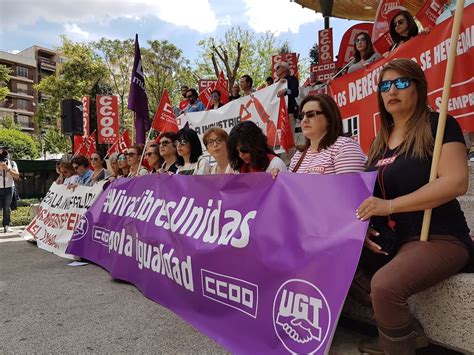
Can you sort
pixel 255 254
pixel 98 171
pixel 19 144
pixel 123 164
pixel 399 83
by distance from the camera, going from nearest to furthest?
pixel 399 83 < pixel 255 254 < pixel 123 164 < pixel 98 171 < pixel 19 144

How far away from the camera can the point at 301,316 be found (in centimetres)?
215

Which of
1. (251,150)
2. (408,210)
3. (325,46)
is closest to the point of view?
(408,210)

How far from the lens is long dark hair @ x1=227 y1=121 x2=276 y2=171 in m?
3.43

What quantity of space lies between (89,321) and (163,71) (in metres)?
32.3

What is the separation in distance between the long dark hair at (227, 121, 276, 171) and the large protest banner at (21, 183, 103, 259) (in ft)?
9.34

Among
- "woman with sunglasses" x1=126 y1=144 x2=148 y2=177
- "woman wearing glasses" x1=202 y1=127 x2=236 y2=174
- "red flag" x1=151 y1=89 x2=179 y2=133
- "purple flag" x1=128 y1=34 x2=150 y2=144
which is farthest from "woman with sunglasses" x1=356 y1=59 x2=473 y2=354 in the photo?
"purple flag" x1=128 y1=34 x2=150 y2=144

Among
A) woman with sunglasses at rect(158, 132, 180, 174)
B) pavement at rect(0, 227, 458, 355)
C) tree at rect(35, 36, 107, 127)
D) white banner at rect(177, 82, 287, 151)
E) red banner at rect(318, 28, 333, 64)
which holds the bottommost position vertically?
pavement at rect(0, 227, 458, 355)

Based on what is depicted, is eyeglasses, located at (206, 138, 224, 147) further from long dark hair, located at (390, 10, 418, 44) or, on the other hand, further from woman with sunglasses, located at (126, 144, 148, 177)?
long dark hair, located at (390, 10, 418, 44)

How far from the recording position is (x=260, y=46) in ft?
106

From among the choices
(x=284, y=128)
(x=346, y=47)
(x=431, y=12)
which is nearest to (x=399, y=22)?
(x=431, y=12)

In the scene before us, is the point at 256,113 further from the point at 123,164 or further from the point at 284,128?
the point at 123,164

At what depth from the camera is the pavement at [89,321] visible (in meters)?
2.65

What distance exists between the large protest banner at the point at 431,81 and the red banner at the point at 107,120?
30.2 ft

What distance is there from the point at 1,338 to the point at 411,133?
3103 mm
